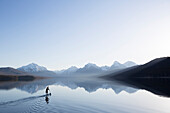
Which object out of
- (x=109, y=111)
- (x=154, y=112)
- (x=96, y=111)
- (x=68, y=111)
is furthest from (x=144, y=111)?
(x=68, y=111)

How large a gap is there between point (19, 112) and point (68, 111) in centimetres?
857

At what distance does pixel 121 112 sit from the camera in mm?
29969

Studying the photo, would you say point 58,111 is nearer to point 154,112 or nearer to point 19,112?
point 19,112

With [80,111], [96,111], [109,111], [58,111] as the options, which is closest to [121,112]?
[109,111]

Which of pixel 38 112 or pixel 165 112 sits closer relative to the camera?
pixel 38 112

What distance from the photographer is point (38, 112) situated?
93.8 ft

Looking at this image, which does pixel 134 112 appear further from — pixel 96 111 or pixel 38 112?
pixel 38 112

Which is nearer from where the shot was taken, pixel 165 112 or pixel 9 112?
pixel 9 112

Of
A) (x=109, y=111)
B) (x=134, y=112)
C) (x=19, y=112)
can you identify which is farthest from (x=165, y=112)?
(x=19, y=112)

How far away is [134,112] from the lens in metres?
30.1

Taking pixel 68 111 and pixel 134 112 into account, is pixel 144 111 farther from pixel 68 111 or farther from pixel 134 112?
Answer: pixel 68 111

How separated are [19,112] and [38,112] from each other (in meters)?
3.29

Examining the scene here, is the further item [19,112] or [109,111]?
[109,111]

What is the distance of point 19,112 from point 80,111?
10.8 metres
